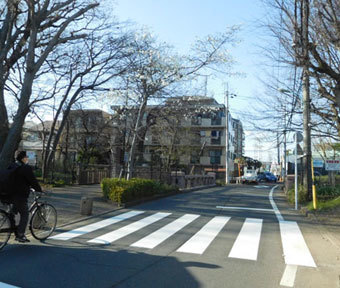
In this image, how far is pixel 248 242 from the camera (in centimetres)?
717

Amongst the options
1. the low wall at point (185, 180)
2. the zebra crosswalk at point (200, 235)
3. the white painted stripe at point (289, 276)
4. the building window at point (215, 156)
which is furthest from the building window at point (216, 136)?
the white painted stripe at point (289, 276)

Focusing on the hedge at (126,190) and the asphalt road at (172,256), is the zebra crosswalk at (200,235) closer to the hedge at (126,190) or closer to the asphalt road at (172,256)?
the asphalt road at (172,256)

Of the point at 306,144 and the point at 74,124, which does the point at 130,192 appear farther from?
the point at 74,124

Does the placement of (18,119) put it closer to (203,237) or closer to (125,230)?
(125,230)

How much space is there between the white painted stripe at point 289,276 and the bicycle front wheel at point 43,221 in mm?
4781

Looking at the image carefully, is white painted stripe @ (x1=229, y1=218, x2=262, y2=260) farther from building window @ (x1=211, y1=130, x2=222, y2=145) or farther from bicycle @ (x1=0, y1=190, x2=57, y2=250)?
building window @ (x1=211, y1=130, x2=222, y2=145)

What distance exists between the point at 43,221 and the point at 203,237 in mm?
3602

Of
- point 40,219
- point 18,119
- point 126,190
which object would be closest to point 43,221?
point 40,219

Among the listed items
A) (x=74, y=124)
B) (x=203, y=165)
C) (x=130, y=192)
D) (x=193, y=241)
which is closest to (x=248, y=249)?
(x=193, y=241)

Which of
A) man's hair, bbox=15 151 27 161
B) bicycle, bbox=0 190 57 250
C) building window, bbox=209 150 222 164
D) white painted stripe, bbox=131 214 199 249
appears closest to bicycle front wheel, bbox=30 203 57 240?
bicycle, bbox=0 190 57 250

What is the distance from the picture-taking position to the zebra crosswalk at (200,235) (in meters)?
6.34

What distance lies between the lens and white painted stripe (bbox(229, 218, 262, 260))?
243 inches

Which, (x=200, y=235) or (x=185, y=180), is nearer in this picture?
(x=200, y=235)

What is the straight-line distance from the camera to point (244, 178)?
141 feet
